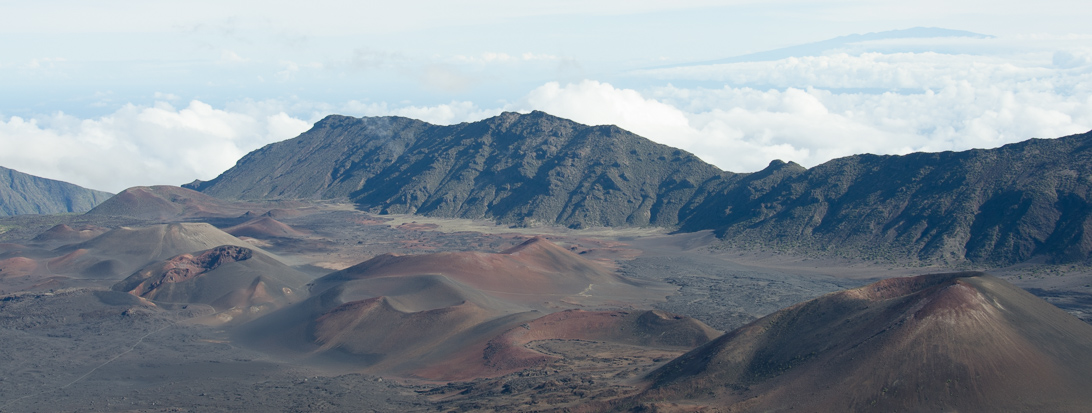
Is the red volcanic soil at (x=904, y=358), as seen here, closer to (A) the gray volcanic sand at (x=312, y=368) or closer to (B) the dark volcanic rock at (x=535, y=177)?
(A) the gray volcanic sand at (x=312, y=368)

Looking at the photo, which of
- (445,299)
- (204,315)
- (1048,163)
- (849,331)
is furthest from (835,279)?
(204,315)

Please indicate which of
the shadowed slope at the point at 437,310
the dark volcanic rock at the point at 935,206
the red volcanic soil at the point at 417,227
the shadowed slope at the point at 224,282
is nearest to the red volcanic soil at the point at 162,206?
the red volcanic soil at the point at 417,227

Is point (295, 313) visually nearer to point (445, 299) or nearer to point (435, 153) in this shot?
point (445, 299)

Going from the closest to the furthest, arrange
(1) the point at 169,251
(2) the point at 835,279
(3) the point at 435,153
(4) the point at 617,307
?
(4) the point at 617,307 → (2) the point at 835,279 → (1) the point at 169,251 → (3) the point at 435,153

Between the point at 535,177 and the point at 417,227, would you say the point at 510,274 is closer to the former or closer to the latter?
the point at 417,227

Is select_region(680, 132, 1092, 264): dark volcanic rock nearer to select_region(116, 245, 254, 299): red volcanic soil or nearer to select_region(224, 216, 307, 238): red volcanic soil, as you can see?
select_region(224, 216, 307, 238): red volcanic soil

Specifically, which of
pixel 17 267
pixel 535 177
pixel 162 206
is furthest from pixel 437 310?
pixel 162 206
